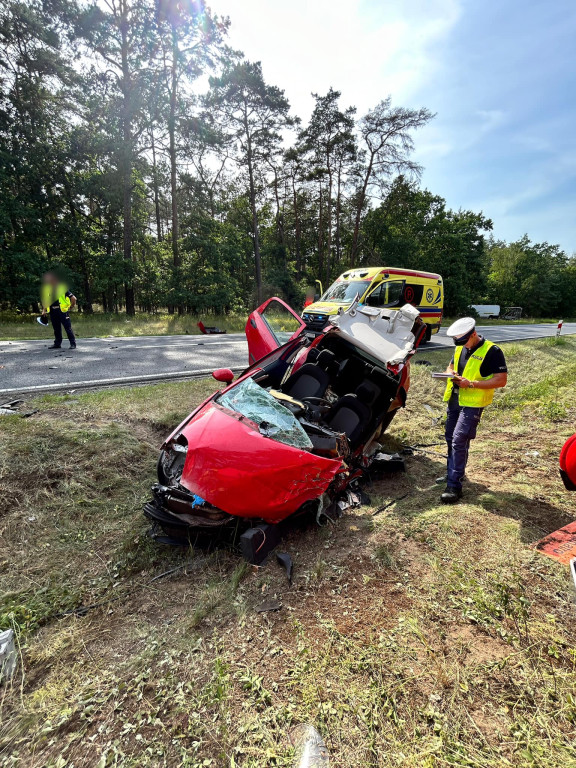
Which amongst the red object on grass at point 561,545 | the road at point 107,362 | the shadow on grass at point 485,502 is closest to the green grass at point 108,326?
the road at point 107,362

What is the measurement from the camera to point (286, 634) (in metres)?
1.96

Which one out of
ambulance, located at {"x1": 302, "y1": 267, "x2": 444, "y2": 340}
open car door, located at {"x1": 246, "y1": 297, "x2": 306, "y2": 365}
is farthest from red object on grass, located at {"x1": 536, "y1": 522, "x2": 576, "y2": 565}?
ambulance, located at {"x1": 302, "y1": 267, "x2": 444, "y2": 340}

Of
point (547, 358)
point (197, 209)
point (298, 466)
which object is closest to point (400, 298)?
point (547, 358)

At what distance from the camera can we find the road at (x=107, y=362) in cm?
577

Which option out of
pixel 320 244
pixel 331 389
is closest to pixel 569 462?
pixel 331 389

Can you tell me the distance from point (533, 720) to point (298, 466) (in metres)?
1.53

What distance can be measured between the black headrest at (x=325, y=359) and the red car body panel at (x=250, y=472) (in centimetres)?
203

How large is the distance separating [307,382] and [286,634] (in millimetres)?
2480

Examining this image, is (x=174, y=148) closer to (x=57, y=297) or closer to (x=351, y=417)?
(x=57, y=297)

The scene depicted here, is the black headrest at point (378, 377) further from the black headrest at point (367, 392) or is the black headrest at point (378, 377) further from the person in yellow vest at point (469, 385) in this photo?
the person in yellow vest at point (469, 385)

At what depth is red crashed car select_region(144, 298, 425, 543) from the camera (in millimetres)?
2336

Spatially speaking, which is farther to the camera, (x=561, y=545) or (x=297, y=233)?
(x=297, y=233)

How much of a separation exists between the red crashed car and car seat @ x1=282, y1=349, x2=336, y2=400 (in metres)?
0.01

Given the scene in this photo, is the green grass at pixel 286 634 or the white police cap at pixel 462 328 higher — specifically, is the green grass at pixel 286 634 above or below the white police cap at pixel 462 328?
below
